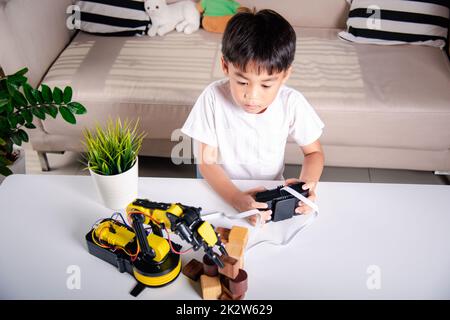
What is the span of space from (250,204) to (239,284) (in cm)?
22

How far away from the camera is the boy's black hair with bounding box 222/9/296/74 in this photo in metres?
0.93

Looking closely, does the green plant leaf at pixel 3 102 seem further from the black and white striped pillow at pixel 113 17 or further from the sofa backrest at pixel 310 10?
the sofa backrest at pixel 310 10

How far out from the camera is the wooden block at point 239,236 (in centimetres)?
81

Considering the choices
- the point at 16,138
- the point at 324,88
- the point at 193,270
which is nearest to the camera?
the point at 193,270

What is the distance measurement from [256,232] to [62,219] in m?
0.44

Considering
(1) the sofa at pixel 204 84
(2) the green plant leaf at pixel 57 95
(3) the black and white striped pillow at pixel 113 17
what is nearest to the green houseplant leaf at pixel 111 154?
(2) the green plant leaf at pixel 57 95

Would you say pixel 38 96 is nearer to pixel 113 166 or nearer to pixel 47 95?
pixel 47 95

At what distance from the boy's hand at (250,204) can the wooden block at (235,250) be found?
14 centimetres

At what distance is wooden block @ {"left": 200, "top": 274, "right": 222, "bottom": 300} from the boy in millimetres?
196

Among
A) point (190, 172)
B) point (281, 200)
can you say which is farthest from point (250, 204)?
point (190, 172)

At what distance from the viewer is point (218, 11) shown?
193 centimetres

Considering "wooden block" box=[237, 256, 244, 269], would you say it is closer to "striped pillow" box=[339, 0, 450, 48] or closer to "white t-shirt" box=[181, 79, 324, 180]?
"white t-shirt" box=[181, 79, 324, 180]

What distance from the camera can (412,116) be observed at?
1561 mm

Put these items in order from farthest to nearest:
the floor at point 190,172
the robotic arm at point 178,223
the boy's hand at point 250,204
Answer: the floor at point 190,172, the boy's hand at point 250,204, the robotic arm at point 178,223
